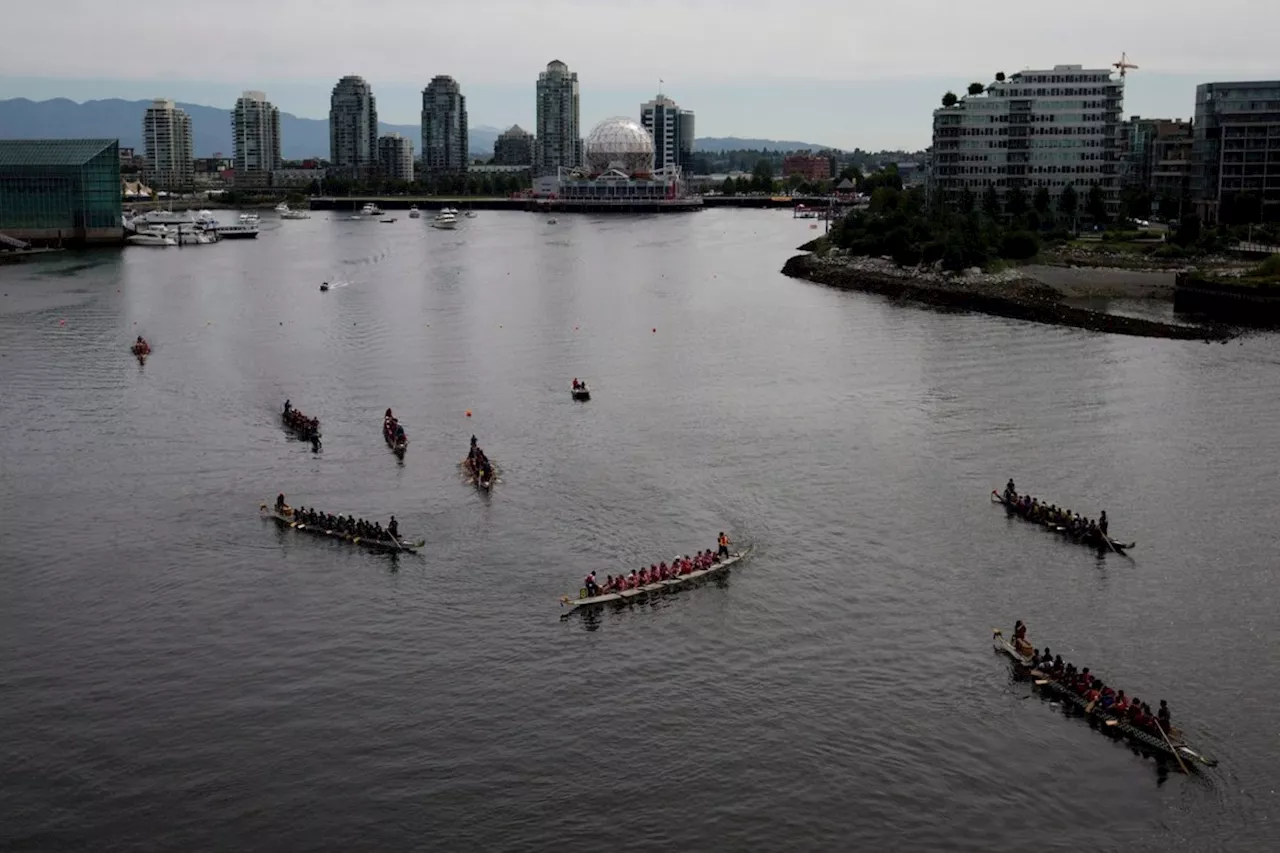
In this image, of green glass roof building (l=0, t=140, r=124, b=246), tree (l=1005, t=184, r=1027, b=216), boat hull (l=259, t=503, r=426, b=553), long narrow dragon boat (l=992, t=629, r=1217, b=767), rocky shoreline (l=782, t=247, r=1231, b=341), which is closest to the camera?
long narrow dragon boat (l=992, t=629, r=1217, b=767)

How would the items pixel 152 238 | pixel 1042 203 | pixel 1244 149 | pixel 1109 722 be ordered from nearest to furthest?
pixel 1109 722 → pixel 1244 149 → pixel 1042 203 → pixel 152 238

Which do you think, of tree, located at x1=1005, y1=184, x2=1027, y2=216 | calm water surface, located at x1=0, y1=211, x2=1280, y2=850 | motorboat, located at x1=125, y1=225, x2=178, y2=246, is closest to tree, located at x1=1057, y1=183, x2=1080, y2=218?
tree, located at x1=1005, y1=184, x2=1027, y2=216

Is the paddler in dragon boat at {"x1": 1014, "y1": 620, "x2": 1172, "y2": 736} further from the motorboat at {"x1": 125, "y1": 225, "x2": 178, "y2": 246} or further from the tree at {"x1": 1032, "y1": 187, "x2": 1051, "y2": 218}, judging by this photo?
the motorboat at {"x1": 125, "y1": 225, "x2": 178, "y2": 246}

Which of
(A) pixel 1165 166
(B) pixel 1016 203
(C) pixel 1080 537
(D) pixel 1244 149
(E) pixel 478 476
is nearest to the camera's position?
(C) pixel 1080 537

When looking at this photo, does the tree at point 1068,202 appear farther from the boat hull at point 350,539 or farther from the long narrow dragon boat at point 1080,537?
the boat hull at point 350,539

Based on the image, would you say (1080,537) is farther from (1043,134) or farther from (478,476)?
(1043,134)

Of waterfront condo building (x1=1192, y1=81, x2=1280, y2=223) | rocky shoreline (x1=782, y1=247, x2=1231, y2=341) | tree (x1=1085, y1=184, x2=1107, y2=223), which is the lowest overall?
rocky shoreline (x1=782, y1=247, x2=1231, y2=341)

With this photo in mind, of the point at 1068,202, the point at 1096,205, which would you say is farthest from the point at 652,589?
the point at 1096,205

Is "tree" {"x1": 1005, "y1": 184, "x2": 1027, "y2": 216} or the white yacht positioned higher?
"tree" {"x1": 1005, "y1": 184, "x2": 1027, "y2": 216}
